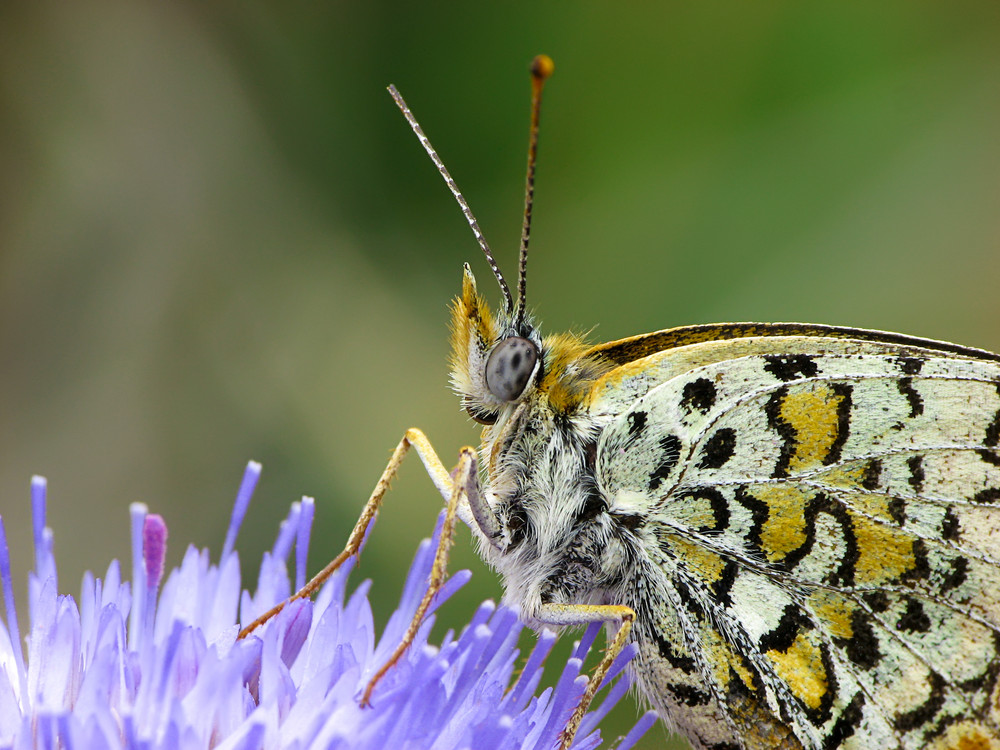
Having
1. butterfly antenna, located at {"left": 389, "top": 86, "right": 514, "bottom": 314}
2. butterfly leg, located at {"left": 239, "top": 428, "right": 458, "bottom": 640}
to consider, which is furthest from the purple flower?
butterfly antenna, located at {"left": 389, "top": 86, "right": 514, "bottom": 314}

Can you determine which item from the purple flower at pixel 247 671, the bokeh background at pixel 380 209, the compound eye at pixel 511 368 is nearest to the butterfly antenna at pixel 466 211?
the compound eye at pixel 511 368

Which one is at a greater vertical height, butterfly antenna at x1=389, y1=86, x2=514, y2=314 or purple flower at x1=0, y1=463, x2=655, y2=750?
butterfly antenna at x1=389, y1=86, x2=514, y2=314

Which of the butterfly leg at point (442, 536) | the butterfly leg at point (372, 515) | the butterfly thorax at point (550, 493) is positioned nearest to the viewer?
the butterfly leg at point (442, 536)

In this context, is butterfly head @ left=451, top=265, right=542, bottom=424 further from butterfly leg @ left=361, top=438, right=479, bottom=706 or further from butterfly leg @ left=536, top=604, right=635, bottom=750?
butterfly leg @ left=536, top=604, right=635, bottom=750

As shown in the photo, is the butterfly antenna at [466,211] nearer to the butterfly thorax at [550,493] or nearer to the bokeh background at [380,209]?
the butterfly thorax at [550,493]

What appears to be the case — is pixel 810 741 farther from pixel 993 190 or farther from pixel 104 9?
pixel 104 9

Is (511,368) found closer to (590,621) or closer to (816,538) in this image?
(590,621)
